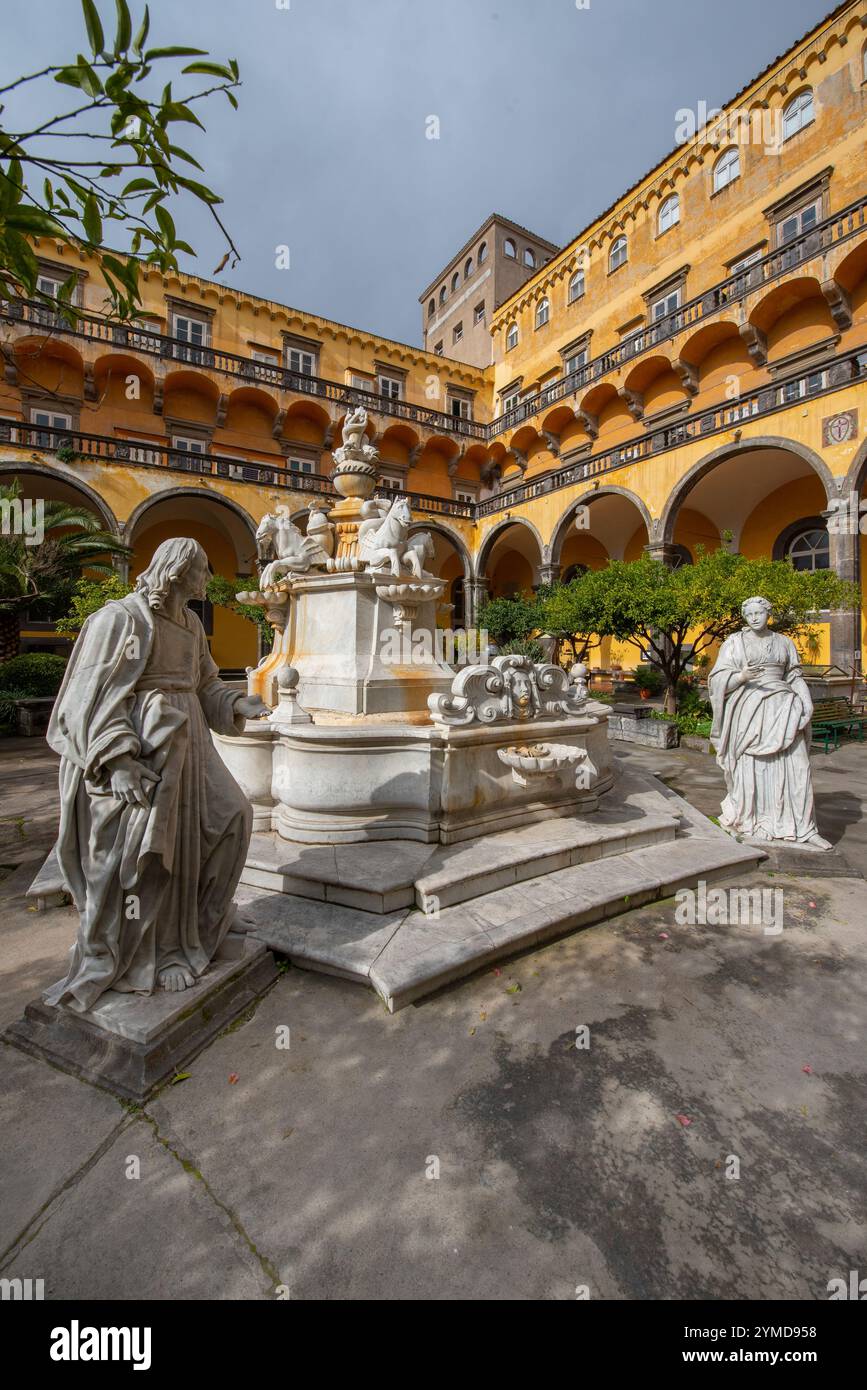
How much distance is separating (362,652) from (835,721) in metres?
10.2

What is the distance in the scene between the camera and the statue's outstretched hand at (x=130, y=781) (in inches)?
84.0

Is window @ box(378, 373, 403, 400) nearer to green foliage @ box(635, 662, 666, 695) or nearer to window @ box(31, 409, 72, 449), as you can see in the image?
window @ box(31, 409, 72, 449)

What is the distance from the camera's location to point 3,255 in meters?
1.90

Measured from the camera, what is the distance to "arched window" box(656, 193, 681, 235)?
19.8m

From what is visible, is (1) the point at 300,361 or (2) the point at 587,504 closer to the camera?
(2) the point at 587,504

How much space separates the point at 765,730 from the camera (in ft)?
15.7

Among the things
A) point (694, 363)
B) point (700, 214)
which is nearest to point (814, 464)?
point (694, 363)

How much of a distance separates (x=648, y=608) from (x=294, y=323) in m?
21.7

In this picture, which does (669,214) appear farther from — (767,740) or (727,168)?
(767,740)

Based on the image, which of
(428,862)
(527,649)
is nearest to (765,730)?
(428,862)

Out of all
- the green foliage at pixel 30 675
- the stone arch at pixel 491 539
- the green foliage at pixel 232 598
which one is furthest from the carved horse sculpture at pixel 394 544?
the stone arch at pixel 491 539

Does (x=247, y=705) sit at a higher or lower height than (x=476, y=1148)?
higher

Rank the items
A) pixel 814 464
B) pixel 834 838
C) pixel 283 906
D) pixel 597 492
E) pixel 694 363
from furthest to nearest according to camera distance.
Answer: pixel 597 492 → pixel 694 363 → pixel 814 464 → pixel 834 838 → pixel 283 906
